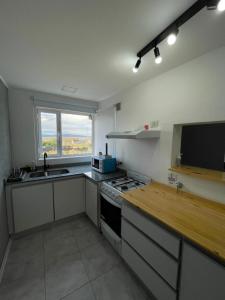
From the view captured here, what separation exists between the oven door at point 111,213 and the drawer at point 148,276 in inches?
8.2

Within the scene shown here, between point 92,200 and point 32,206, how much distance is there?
0.89 meters

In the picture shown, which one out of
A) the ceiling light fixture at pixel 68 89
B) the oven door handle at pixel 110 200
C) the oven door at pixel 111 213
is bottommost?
the oven door at pixel 111 213

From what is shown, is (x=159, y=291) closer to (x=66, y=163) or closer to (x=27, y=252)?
(x=27, y=252)

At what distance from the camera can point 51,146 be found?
2.79 meters

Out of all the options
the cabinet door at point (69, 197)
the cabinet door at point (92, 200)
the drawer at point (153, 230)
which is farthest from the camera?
the cabinet door at point (69, 197)

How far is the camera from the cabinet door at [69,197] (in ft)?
7.24

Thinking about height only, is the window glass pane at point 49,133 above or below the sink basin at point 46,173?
above

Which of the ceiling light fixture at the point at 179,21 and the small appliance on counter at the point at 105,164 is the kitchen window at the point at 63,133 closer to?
the small appliance on counter at the point at 105,164

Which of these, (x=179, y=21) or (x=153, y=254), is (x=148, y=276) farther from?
(x=179, y=21)

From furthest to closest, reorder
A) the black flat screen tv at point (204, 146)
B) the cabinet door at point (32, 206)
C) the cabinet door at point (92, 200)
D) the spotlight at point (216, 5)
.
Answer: the cabinet door at point (92, 200) < the cabinet door at point (32, 206) < the black flat screen tv at point (204, 146) < the spotlight at point (216, 5)

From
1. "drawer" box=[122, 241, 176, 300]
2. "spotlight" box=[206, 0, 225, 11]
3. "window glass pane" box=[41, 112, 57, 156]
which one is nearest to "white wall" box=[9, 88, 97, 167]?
"window glass pane" box=[41, 112, 57, 156]

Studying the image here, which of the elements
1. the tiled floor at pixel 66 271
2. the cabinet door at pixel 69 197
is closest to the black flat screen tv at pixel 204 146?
the tiled floor at pixel 66 271

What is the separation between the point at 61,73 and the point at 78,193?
1873 millimetres

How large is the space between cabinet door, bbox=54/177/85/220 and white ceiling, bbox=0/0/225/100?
1.65 metres
